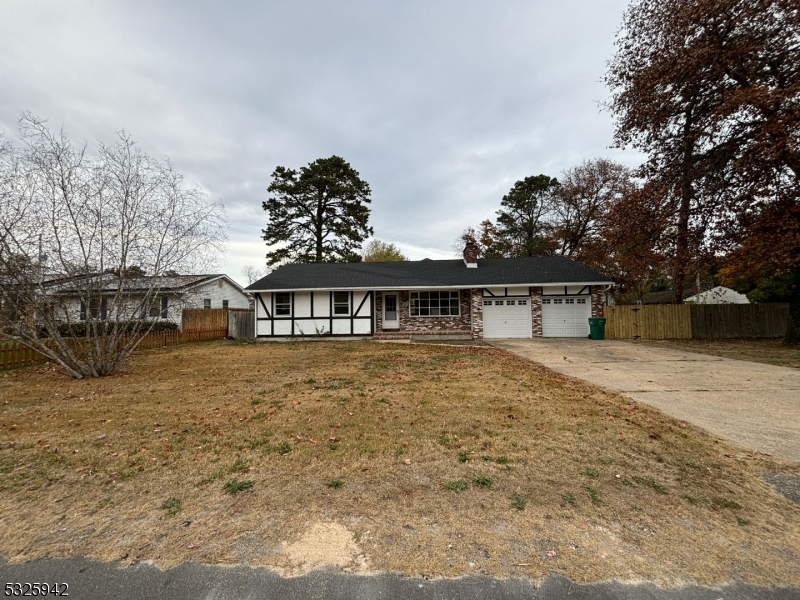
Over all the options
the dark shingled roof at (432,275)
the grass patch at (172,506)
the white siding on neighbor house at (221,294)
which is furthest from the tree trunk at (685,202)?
the white siding on neighbor house at (221,294)

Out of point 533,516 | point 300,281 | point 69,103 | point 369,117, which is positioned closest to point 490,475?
point 533,516

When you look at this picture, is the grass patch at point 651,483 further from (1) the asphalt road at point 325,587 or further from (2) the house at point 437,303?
(2) the house at point 437,303

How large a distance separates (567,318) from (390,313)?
8178mm

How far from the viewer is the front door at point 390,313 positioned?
56.4ft

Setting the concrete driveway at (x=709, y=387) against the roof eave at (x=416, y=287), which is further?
the roof eave at (x=416, y=287)

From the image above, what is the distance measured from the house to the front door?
1.9 inches

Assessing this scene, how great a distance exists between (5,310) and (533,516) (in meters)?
10.9

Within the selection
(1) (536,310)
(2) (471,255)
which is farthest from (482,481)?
(2) (471,255)

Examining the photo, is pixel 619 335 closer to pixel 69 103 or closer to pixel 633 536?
pixel 633 536

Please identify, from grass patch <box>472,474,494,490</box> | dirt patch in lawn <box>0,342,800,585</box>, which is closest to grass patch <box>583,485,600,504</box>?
dirt patch in lawn <box>0,342,800,585</box>

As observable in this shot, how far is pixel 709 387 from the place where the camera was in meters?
6.32

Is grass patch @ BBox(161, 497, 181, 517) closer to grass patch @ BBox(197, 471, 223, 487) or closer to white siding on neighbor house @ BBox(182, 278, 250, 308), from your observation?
grass patch @ BBox(197, 471, 223, 487)

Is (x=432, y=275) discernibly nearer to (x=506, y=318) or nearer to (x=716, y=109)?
(x=506, y=318)

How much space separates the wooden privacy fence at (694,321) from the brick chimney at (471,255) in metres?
6.43
